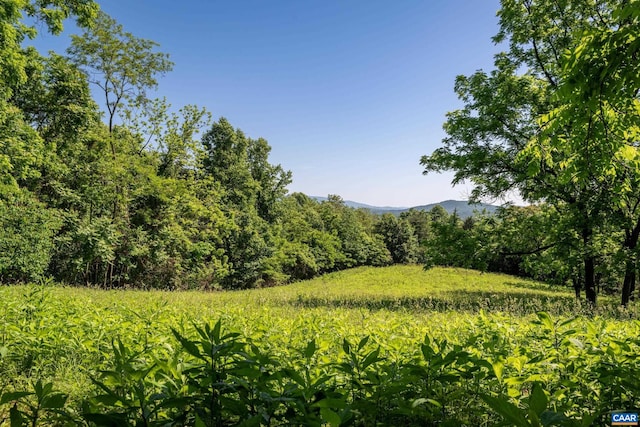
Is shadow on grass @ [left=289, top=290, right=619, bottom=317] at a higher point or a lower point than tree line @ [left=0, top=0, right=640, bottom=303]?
lower

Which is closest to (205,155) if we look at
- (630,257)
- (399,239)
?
(630,257)

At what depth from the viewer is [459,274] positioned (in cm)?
2623

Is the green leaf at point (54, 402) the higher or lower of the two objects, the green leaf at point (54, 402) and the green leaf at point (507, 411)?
the lower

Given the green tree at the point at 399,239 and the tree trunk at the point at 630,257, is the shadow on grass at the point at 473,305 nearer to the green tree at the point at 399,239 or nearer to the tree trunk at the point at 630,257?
the tree trunk at the point at 630,257

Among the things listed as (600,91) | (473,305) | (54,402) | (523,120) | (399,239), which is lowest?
(473,305)

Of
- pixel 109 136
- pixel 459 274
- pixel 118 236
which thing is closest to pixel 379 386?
pixel 118 236

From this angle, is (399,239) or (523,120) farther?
(399,239)

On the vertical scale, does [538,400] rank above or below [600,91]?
below

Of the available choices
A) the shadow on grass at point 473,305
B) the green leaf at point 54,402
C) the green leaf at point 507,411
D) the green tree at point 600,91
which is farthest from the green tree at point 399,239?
the green leaf at point 54,402

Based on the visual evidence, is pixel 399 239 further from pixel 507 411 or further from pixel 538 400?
pixel 507 411

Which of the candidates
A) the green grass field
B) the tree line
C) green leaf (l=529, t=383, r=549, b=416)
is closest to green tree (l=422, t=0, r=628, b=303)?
the tree line

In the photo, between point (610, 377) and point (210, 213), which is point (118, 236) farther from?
point (610, 377)

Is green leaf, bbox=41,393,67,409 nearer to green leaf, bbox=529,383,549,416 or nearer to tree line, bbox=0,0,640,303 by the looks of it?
green leaf, bbox=529,383,549,416

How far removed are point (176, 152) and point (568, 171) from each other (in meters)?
21.0
